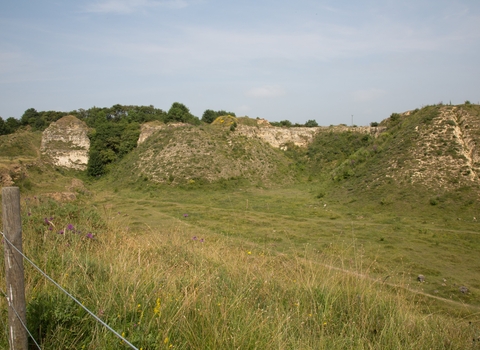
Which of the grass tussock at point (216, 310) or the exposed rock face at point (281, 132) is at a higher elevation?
the exposed rock face at point (281, 132)

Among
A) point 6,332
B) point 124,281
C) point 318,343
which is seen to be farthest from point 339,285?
point 6,332

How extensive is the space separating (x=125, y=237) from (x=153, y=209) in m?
12.8

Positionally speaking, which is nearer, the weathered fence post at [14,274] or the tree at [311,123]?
the weathered fence post at [14,274]

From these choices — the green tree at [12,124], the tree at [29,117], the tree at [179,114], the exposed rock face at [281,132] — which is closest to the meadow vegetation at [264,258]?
the exposed rock face at [281,132]

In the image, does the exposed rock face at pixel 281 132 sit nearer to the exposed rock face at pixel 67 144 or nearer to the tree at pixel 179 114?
the tree at pixel 179 114

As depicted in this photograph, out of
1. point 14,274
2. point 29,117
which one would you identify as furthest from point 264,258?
point 29,117

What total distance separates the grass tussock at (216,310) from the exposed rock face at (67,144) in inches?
1492

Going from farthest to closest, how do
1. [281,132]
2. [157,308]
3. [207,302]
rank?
1. [281,132]
2. [207,302]
3. [157,308]

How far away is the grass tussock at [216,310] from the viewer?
11.9ft

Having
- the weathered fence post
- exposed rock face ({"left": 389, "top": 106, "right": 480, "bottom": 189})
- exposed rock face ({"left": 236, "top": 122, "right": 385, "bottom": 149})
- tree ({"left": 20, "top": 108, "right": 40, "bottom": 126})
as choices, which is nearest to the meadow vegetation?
exposed rock face ({"left": 389, "top": 106, "right": 480, "bottom": 189})

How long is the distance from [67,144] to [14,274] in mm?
42583

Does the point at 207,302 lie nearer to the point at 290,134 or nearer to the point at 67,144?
the point at 290,134

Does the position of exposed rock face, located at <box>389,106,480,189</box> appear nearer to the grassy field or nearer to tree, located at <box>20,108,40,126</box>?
the grassy field

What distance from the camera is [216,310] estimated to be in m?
4.09
